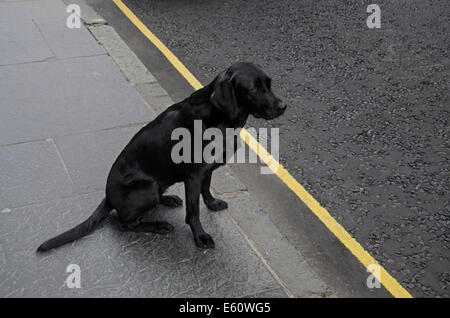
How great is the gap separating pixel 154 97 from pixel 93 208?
1973 millimetres

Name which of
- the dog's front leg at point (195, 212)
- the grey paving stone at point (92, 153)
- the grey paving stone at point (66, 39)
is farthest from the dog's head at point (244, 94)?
the grey paving stone at point (66, 39)

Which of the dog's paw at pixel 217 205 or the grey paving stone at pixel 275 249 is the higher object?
the dog's paw at pixel 217 205

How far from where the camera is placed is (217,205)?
14.9ft

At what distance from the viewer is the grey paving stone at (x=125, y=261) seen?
378cm

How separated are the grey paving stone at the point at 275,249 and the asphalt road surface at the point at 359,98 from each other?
544 mm

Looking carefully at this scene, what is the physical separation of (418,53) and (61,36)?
15.0ft

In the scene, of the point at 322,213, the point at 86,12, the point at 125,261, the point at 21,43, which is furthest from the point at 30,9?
A: the point at 322,213

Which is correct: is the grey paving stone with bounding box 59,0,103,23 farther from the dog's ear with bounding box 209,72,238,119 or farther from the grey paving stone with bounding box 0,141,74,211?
the dog's ear with bounding box 209,72,238,119

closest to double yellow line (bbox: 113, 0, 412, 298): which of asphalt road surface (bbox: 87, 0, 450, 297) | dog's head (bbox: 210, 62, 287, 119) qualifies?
asphalt road surface (bbox: 87, 0, 450, 297)

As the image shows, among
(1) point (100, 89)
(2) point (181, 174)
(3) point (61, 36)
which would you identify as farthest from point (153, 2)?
(2) point (181, 174)

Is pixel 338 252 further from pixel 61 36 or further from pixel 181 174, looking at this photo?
pixel 61 36

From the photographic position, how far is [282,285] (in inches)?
151

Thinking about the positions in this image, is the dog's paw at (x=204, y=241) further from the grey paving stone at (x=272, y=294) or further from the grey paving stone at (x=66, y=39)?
the grey paving stone at (x=66, y=39)

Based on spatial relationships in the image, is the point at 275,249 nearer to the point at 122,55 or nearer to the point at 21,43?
the point at 122,55
